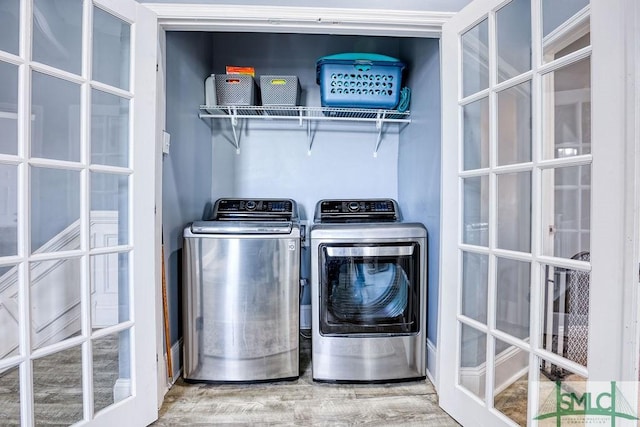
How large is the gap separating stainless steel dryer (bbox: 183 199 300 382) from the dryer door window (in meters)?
0.19

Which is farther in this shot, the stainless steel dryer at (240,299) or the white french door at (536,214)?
the stainless steel dryer at (240,299)

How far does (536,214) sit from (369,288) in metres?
0.93

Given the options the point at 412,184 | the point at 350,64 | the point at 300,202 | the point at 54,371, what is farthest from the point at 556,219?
the point at 54,371

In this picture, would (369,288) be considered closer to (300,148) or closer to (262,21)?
(300,148)

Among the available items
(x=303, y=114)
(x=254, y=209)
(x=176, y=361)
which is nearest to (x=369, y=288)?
→ (x=254, y=209)

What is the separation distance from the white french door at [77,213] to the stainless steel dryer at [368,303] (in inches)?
33.0

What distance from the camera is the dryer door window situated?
1.81 metres

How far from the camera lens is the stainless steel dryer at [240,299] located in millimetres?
1757

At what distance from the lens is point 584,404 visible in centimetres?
110

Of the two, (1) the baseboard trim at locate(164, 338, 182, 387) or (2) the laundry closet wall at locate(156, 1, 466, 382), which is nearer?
(1) the baseboard trim at locate(164, 338, 182, 387)

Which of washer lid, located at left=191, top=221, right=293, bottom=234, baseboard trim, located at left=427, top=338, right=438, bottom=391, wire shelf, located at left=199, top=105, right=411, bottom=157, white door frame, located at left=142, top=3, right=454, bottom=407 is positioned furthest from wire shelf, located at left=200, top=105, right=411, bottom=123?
baseboard trim, located at left=427, top=338, right=438, bottom=391

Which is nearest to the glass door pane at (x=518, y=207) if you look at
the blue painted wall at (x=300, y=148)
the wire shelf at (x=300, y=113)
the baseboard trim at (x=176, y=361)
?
the wire shelf at (x=300, y=113)

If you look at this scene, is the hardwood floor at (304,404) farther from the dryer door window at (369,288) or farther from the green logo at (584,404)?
the green logo at (584,404)

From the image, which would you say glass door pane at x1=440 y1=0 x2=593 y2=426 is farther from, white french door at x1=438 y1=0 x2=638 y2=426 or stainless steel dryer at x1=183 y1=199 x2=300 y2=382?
stainless steel dryer at x1=183 y1=199 x2=300 y2=382
